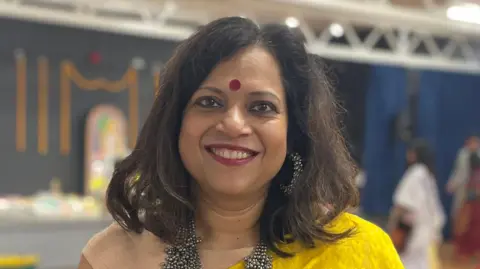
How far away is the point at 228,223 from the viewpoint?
1.50m

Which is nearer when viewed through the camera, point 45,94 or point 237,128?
point 237,128

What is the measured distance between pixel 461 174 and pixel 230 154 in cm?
793

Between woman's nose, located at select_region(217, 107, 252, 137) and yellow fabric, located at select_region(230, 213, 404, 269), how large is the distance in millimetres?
305

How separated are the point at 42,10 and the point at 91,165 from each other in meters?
1.56

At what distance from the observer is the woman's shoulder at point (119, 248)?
150cm

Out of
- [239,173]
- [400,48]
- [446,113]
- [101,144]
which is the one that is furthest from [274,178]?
[446,113]

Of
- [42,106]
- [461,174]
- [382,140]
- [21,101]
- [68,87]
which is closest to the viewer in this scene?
[21,101]

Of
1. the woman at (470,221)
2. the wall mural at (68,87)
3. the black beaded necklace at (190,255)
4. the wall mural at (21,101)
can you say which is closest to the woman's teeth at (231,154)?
the black beaded necklace at (190,255)

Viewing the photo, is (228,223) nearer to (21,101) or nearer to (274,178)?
(274,178)

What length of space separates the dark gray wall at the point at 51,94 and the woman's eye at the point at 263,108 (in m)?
4.80

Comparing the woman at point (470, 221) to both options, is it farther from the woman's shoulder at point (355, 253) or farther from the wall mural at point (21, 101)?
the woman's shoulder at point (355, 253)

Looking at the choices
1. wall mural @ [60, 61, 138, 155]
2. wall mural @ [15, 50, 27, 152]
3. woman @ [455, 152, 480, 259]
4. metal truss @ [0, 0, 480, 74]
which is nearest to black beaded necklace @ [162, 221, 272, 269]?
metal truss @ [0, 0, 480, 74]

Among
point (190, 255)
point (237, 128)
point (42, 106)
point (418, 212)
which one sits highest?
point (42, 106)

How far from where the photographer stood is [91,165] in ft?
21.3
